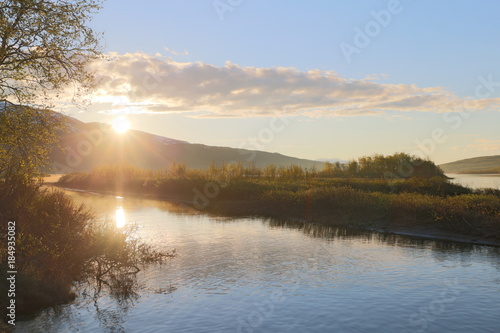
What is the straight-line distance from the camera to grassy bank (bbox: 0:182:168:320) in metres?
14.8

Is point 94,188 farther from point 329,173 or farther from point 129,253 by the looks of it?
point 129,253

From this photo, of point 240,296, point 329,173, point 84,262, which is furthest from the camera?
point 329,173

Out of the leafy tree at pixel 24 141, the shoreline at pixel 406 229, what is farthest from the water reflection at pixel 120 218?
the leafy tree at pixel 24 141

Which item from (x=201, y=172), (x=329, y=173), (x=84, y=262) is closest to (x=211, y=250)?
(x=84, y=262)

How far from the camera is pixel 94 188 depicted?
83.3 m

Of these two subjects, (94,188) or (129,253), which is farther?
(94,188)

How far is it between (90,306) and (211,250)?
9.91 metres

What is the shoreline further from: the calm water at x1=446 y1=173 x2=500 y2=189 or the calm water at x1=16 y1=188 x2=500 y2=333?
the calm water at x1=446 y1=173 x2=500 y2=189

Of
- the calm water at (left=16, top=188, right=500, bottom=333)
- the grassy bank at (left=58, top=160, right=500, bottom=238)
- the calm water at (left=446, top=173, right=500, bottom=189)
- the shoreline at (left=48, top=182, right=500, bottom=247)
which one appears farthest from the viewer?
the calm water at (left=446, top=173, right=500, bottom=189)

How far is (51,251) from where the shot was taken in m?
16.3

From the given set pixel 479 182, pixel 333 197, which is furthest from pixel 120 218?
pixel 479 182

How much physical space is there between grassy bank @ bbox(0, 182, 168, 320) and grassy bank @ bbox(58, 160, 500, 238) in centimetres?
2236

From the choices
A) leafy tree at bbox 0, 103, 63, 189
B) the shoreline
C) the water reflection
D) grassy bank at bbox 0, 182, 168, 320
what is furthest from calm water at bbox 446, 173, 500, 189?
leafy tree at bbox 0, 103, 63, 189

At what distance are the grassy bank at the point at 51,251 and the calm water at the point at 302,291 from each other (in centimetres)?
86
